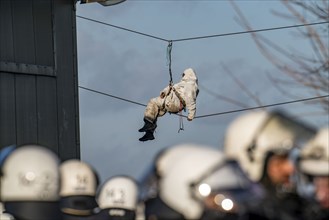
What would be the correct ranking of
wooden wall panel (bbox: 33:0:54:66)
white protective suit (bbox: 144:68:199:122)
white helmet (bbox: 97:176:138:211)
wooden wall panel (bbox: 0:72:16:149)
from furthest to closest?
1. wooden wall panel (bbox: 33:0:54:66)
2. white protective suit (bbox: 144:68:199:122)
3. wooden wall panel (bbox: 0:72:16:149)
4. white helmet (bbox: 97:176:138:211)

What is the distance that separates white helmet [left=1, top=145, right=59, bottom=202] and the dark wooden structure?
294 inches

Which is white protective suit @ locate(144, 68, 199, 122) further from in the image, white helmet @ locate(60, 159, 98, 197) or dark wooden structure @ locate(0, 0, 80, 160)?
white helmet @ locate(60, 159, 98, 197)

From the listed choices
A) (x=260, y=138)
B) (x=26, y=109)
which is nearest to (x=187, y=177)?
(x=260, y=138)

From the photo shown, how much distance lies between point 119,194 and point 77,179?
0.59 metres

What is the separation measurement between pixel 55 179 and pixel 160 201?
2423 mm

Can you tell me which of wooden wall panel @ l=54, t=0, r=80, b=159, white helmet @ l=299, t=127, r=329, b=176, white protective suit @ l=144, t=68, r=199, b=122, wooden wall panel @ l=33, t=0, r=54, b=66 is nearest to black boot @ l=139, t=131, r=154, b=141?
white protective suit @ l=144, t=68, r=199, b=122

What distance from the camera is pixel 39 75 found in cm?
2114

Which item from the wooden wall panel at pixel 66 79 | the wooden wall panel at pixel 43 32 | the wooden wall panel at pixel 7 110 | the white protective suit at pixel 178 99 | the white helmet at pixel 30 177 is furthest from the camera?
the wooden wall panel at pixel 66 79

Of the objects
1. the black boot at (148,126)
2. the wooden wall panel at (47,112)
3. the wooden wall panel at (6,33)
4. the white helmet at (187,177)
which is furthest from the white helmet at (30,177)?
the black boot at (148,126)

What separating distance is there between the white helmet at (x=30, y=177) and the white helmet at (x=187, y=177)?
101 inches

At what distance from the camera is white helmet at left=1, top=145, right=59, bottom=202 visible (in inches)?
482

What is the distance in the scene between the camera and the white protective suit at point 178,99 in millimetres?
20688

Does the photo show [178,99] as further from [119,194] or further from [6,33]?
[119,194]

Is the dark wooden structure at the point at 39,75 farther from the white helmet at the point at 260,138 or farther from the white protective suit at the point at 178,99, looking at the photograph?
the white helmet at the point at 260,138
